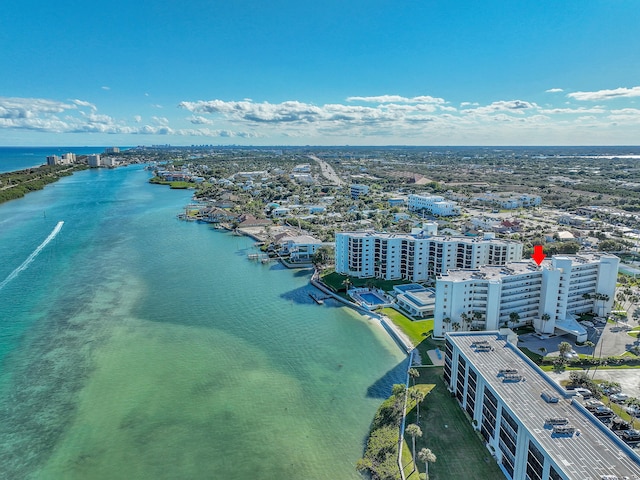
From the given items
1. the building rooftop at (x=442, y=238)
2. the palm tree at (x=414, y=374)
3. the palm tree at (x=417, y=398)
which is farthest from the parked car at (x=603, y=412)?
the building rooftop at (x=442, y=238)

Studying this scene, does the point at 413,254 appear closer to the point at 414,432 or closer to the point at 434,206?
the point at 414,432

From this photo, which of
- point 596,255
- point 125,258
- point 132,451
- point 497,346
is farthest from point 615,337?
point 125,258

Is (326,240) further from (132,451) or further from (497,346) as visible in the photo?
(132,451)

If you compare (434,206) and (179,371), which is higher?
(434,206)

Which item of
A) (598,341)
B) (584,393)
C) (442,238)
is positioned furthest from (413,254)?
(584,393)

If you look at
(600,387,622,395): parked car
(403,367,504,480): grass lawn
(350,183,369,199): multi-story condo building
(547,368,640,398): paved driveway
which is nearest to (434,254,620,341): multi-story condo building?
(547,368,640,398): paved driveway
